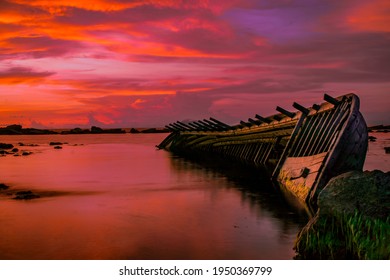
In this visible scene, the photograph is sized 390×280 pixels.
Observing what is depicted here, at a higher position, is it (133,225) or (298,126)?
(298,126)

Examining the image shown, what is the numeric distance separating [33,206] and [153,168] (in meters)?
12.9

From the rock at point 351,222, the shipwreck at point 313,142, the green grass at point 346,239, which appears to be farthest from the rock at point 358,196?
the shipwreck at point 313,142

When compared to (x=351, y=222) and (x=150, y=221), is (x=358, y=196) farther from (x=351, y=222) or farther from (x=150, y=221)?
(x=150, y=221)

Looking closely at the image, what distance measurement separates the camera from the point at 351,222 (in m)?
7.36

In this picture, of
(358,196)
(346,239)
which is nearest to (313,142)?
(358,196)

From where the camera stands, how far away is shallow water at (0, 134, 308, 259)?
319 inches

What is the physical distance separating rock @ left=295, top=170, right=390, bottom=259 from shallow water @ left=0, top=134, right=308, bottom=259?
0.50 meters

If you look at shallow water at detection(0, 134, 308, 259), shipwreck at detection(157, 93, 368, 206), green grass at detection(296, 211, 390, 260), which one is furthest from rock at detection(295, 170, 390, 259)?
shipwreck at detection(157, 93, 368, 206)

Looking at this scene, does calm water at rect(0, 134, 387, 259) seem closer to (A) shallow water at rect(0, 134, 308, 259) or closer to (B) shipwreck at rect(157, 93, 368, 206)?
(A) shallow water at rect(0, 134, 308, 259)

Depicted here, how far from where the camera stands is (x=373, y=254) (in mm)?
6852

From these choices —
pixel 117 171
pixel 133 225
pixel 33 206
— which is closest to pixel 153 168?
pixel 117 171

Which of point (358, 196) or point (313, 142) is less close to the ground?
point (313, 142)
